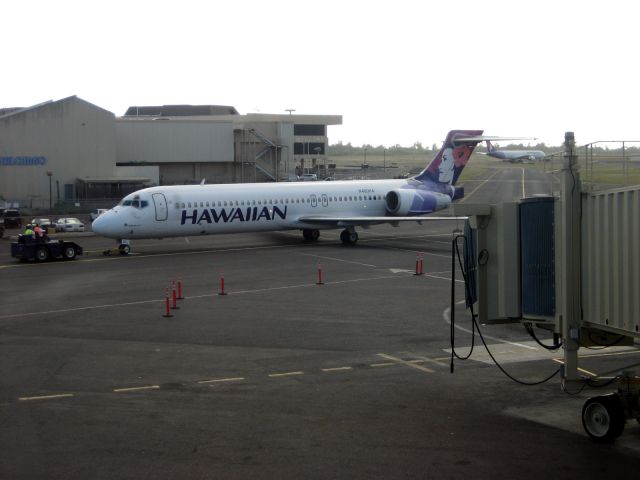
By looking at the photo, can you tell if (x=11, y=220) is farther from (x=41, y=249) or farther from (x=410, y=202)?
(x=410, y=202)

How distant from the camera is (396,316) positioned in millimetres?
22750

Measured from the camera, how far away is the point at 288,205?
42.2m

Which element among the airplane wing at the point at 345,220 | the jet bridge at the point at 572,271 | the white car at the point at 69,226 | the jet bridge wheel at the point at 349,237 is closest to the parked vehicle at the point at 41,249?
the airplane wing at the point at 345,220

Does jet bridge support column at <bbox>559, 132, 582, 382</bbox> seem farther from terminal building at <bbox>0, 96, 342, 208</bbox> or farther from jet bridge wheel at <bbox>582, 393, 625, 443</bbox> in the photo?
terminal building at <bbox>0, 96, 342, 208</bbox>

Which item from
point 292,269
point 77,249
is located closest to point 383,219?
point 292,269

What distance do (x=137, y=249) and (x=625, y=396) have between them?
3269 centimetres

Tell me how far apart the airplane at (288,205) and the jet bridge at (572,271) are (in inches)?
984

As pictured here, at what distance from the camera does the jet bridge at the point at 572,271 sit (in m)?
11.2

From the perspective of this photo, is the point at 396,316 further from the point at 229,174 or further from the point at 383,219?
the point at 229,174

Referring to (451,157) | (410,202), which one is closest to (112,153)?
(410,202)

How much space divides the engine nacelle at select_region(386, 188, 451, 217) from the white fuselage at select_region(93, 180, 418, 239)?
0.56 meters

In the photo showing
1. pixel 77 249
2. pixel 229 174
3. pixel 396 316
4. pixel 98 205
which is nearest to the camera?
pixel 396 316

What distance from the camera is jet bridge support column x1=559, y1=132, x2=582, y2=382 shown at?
39.7 feet

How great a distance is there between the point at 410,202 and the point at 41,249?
761 inches
